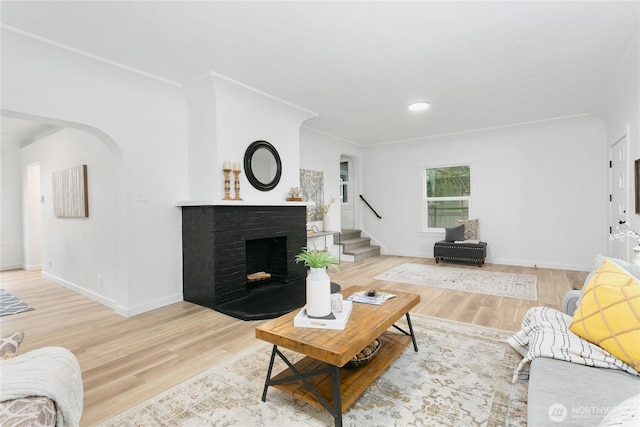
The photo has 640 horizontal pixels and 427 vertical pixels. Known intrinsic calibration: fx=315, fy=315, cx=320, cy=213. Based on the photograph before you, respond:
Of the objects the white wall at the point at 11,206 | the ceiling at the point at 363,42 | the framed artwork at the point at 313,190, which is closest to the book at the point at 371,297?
the ceiling at the point at 363,42

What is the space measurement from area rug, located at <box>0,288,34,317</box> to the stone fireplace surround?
5.93 feet

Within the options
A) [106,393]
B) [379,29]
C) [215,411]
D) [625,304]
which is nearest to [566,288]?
[625,304]

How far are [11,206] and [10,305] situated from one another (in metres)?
3.42

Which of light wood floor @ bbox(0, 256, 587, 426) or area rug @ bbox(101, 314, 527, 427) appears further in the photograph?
light wood floor @ bbox(0, 256, 587, 426)

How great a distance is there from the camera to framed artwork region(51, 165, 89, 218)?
3.93 m

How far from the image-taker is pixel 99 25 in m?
2.39

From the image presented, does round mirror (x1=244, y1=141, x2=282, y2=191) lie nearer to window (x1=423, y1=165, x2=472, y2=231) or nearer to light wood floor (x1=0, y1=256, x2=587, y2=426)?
light wood floor (x1=0, y1=256, x2=587, y2=426)

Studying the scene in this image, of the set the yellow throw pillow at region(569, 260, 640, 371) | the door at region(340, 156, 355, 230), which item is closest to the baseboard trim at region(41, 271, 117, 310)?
the yellow throw pillow at region(569, 260, 640, 371)

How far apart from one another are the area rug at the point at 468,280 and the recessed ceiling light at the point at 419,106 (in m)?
2.49

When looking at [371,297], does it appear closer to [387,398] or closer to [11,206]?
[387,398]

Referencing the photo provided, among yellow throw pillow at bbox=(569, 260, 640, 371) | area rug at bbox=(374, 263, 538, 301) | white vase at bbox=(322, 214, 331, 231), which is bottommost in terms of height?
area rug at bbox=(374, 263, 538, 301)

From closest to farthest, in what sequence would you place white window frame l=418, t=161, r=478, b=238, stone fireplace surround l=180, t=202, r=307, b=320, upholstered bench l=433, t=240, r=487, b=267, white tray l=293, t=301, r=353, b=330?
white tray l=293, t=301, r=353, b=330
stone fireplace surround l=180, t=202, r=307, b=320
upholstered bench l=433, t=240, r=487, b=267
white window frame l=418, t=161, r=478, b=238

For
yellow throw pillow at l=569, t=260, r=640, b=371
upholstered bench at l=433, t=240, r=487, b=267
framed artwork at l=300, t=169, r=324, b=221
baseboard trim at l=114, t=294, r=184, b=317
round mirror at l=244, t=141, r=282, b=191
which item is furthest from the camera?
framed artwork at l=300, t=169, r=324, b=221

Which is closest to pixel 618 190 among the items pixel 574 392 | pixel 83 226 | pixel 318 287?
pixel 574 392
